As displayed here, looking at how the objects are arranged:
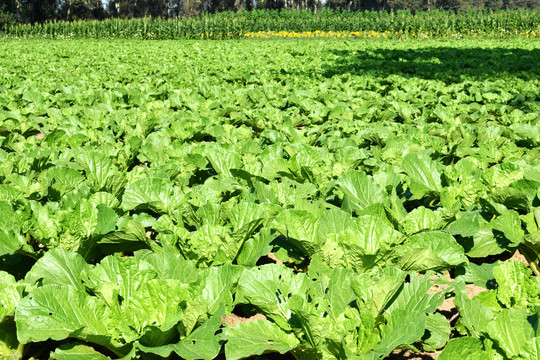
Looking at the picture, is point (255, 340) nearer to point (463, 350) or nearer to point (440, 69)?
point (463, 350)

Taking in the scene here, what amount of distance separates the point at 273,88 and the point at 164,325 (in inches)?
262

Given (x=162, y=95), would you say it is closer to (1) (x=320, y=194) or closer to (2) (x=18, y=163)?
(2) (x=18, y=163)

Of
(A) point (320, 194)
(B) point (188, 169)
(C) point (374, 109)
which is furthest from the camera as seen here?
(C) point (374, 109)

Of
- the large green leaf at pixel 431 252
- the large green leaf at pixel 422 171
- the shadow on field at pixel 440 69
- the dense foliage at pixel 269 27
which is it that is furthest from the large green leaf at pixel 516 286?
the dense foliage at pixel 269 27

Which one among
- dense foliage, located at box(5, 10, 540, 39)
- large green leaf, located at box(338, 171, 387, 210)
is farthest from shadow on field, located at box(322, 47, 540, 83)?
dense foliage, located at box(5, 10, 540, 39)

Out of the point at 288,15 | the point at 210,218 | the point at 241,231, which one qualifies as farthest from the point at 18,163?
the point at 288,15

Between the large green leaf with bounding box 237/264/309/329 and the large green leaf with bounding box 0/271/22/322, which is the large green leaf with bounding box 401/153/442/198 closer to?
the large green leaf with bounding box 237/264/309/329

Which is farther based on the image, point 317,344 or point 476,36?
point 476,36

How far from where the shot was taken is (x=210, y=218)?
228 centimetres

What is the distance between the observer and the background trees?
188 feet

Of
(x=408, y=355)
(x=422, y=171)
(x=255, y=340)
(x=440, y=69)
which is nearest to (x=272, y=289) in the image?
(x=255, y=340)

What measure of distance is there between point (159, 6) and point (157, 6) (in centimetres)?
33

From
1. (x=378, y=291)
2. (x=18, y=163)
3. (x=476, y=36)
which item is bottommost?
(x=378, y=291)

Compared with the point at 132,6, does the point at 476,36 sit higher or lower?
lower
